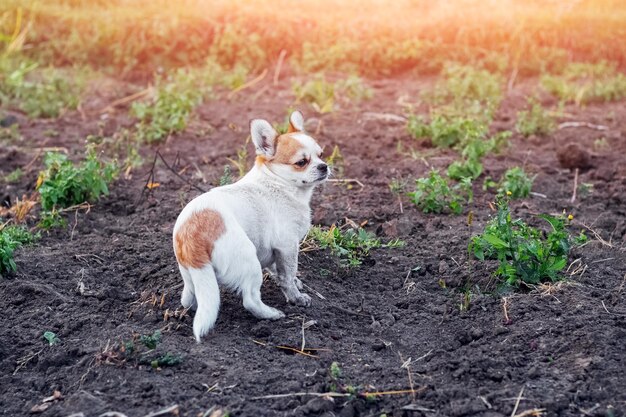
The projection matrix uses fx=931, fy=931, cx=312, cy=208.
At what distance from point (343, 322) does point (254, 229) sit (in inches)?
29.0

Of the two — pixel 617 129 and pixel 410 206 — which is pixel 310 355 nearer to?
pixel 410 206

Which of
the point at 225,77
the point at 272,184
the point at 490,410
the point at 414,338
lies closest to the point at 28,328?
the point at 272,184

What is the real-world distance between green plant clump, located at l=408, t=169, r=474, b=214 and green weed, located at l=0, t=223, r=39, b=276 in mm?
2748

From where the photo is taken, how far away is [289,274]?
210 inches

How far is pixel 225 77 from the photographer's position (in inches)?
413

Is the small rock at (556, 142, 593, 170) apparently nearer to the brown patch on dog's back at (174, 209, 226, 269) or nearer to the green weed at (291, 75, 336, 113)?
the green weed at (291, 75, 336, 113)

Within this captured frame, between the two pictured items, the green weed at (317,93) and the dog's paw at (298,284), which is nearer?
the dog's paw at (298,284)

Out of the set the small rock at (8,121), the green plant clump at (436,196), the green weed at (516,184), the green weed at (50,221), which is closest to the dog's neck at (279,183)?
the green plant clump at (436,196)

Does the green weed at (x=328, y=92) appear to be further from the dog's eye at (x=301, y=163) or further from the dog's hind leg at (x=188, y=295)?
the dog's hind leg at (x=188, y=295)

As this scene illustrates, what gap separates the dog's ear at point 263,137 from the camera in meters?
5.35

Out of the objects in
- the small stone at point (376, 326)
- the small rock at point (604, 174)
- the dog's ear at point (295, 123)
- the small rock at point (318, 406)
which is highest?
the dog's ear at point (295, 123)

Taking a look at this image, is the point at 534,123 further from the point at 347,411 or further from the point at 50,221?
the point at 347,411

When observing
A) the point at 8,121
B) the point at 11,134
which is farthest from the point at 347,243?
the point at 8,121

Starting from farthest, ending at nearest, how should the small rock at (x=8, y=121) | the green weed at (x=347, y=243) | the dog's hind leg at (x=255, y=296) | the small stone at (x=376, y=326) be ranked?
the small rock at (x=8, y=121)
the green weed at (x=347, y=243)
the small stone at (x=376, y=326)
the dog's hind leg at (x=255, y=296)
